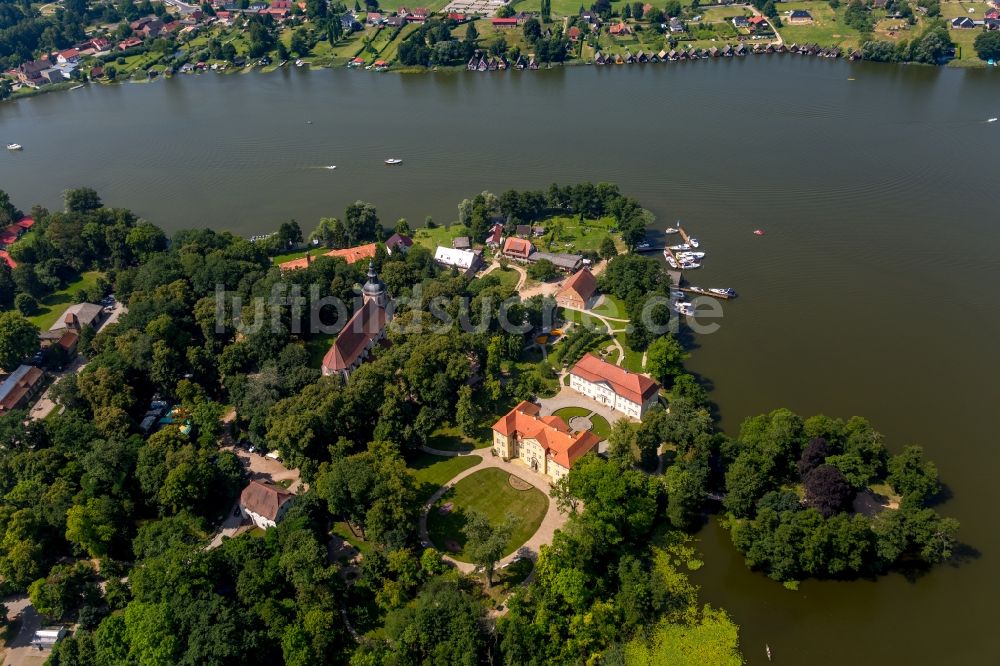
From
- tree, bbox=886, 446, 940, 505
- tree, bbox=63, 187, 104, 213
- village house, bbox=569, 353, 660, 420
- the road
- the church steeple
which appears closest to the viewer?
tree, bbox=886, 446, 940, 505

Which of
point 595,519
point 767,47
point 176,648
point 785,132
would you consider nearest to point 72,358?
point 176,648

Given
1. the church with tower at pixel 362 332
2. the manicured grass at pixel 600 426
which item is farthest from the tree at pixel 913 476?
the church with tower at pixel 362 332

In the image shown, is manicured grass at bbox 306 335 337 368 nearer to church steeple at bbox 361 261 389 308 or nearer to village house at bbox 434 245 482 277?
church steeple at bbox 361 261 389 308

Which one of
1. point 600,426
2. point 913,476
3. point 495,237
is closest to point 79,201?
point 495,237

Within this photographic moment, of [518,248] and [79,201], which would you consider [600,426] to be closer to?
[518,248]

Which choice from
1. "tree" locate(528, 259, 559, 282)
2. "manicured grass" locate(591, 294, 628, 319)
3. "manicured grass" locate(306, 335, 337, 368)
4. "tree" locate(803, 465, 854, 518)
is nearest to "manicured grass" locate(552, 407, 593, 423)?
"manicured grass" locate(591, 294, 628, 319)

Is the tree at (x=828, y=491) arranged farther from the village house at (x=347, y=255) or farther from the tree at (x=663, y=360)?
the village house at (x=347, y=255)

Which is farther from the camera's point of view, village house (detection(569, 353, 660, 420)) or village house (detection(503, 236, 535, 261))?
village house (detection(503, 236, 535, 261))

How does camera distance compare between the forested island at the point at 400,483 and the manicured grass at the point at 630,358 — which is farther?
the manicured grass at the point at 630,358
